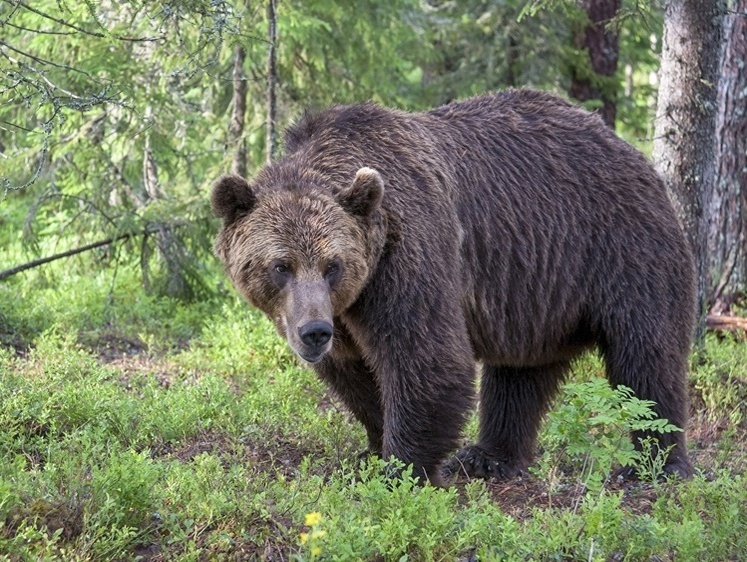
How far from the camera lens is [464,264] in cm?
623

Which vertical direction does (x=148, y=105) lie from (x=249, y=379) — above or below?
above

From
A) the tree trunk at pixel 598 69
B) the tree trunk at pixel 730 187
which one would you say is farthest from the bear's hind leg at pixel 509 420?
the tree trunk at pixel 598 69

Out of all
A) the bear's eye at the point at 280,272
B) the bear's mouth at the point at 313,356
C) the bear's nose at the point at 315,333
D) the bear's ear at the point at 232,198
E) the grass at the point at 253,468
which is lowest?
the grass at the point at 253,468

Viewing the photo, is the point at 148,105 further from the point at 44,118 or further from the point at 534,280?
the point at 534,280

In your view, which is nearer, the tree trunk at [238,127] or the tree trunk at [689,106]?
the tree trunk at [689,106]

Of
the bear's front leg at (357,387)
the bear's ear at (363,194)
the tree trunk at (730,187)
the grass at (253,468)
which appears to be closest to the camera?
the grass at (253,468)

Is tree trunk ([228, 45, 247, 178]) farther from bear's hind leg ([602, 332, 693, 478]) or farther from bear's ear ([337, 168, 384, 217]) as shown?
bear's hind leg ([602, 332, 693, 478])

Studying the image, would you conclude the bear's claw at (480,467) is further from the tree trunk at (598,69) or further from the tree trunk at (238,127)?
the tree trunk at (598,69)

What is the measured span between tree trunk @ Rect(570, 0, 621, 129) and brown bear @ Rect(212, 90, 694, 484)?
7979 mm

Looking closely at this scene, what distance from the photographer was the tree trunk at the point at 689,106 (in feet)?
26.4

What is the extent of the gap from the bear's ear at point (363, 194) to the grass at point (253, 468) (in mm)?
1434

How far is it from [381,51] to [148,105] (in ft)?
8.79

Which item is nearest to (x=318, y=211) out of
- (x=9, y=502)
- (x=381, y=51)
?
(x=9, y=502)

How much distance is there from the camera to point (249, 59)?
10.1m
